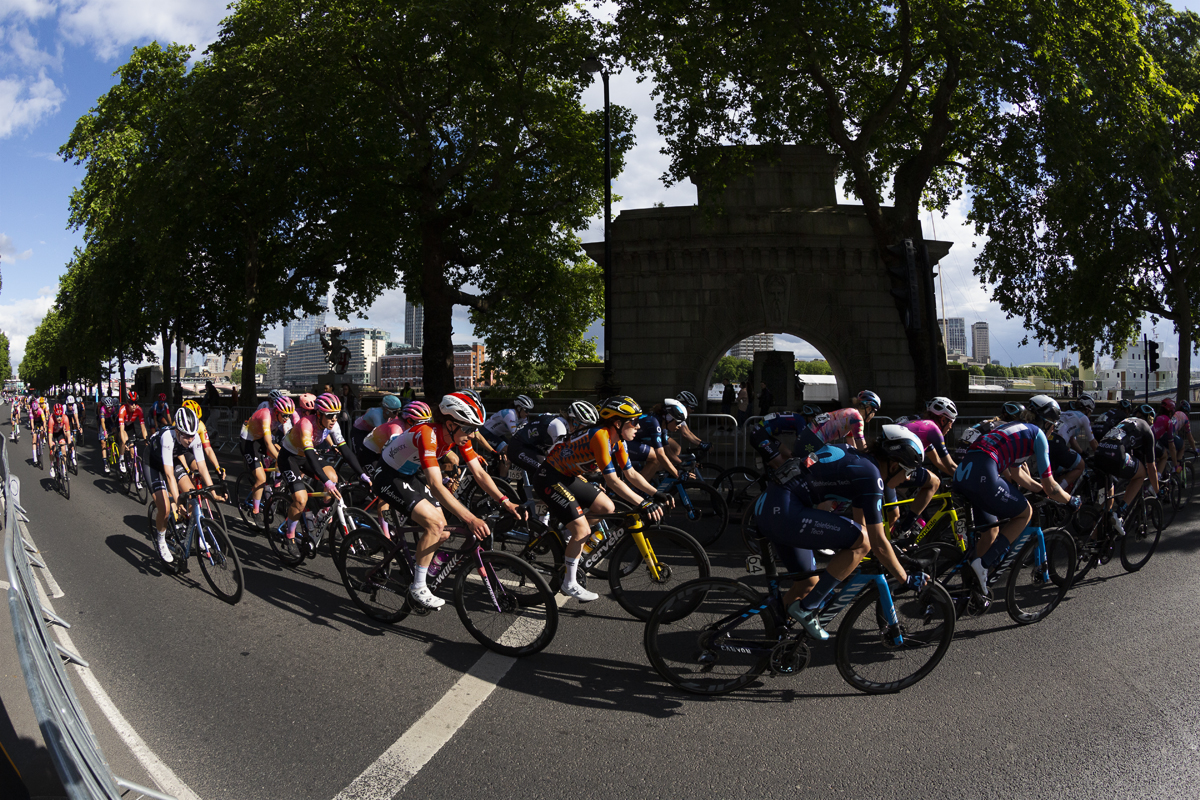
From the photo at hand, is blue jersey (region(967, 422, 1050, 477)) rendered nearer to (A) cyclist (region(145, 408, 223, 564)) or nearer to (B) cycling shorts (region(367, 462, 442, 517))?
(B) cycling shorts (region(367, 462, 442, 517))

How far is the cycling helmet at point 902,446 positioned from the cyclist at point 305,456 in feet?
16.9

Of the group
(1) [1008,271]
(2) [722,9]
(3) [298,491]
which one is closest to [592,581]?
(3) [298,491]

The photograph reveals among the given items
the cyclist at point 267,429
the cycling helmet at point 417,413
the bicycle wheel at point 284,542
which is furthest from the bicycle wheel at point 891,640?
the cyclist at point 267,429

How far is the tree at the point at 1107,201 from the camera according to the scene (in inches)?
532

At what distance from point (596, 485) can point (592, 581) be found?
1.37 m

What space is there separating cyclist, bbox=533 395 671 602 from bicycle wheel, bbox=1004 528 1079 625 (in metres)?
2.90

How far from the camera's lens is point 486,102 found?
18.5 m

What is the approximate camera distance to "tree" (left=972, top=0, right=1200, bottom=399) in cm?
1352

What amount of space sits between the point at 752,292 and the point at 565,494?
18.7 meters

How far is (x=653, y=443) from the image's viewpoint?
886 centimetres

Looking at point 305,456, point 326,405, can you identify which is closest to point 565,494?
point 305,456

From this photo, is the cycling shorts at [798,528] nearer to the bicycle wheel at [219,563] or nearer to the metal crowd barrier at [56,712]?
the metal crowd barrier at [56,712]

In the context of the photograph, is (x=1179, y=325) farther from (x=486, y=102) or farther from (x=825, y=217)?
(x=486, y=102)

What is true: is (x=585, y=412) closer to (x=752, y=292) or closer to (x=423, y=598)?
(x=423, y=598)
